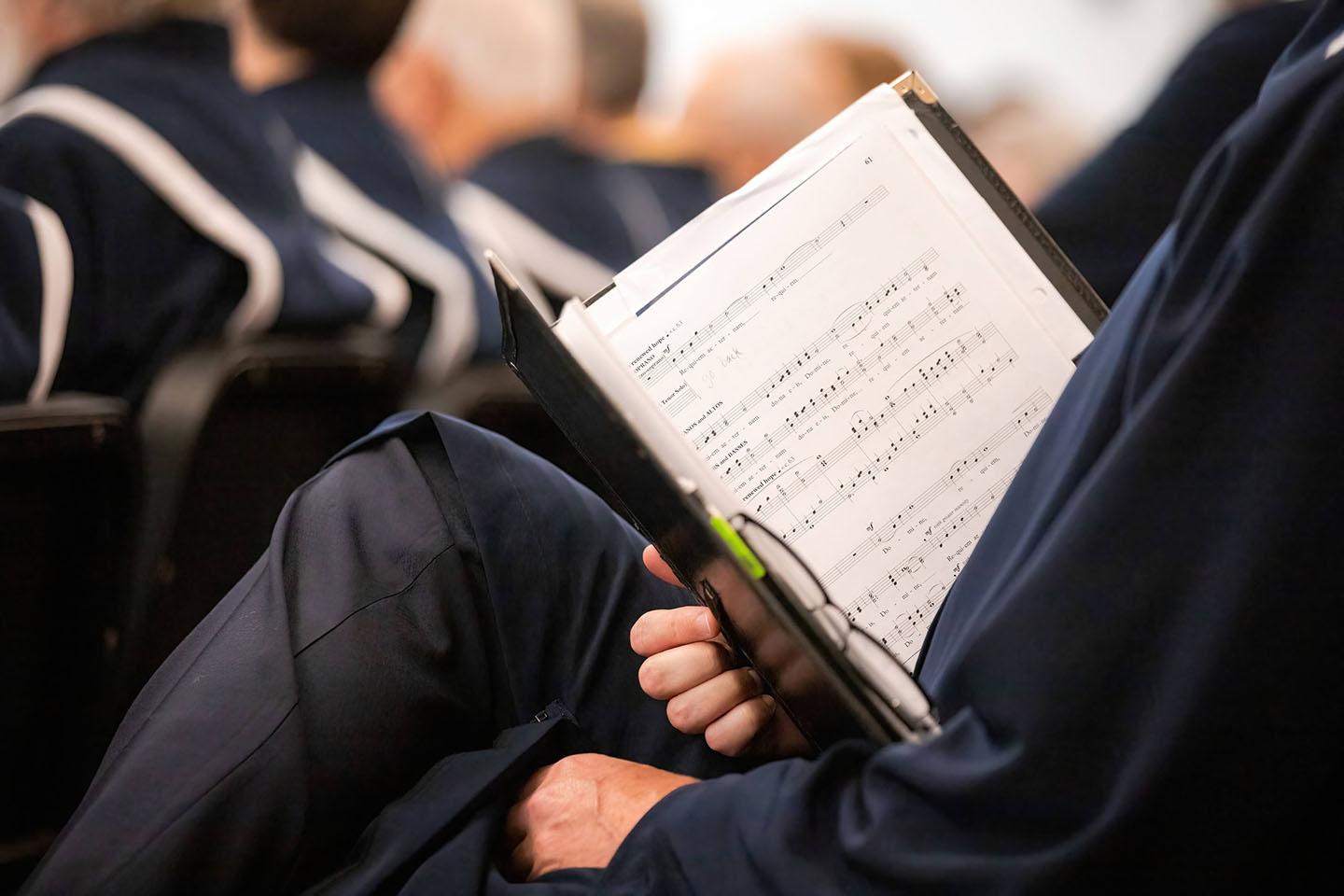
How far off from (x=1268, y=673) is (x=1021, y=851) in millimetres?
106

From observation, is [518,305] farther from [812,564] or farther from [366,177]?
[366,177]

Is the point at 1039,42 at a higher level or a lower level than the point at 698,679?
higher

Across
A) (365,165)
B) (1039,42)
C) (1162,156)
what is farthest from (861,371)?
(1039,42)

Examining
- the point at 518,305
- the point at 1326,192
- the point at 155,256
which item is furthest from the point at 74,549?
the point at 1326,192

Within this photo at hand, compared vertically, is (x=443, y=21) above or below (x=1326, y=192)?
above

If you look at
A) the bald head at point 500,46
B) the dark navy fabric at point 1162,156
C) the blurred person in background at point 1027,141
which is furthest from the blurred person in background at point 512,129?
the dark navy fabric at point 1162,156

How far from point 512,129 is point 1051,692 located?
6.82 ft

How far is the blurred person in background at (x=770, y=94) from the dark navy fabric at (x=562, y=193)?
1.42 feet

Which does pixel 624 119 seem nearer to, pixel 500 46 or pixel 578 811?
pixel 500 46

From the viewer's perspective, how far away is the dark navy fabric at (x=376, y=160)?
1.78 metres

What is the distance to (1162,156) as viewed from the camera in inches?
45.0

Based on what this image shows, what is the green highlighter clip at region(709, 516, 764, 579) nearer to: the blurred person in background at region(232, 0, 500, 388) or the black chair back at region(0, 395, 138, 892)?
the black chair back at region(0, 395, 138, 892)

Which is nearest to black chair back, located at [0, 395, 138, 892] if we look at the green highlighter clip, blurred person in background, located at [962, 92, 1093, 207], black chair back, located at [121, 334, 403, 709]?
black chair back, located at [121, 334, 403, 709]

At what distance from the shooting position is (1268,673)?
425 millimetres
